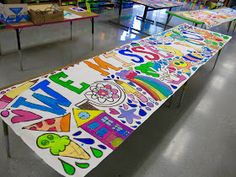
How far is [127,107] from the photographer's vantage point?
4.87 feet

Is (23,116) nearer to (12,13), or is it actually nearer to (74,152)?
(74,152)

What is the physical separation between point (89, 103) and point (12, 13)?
1.83m

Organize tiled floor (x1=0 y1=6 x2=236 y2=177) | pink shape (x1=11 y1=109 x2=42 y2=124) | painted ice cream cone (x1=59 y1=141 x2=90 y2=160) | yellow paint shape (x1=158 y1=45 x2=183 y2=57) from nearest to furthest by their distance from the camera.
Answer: painted ice cream cone (x1=59 y1=141 x2=90 y2=160) < pink shape (x1=11 y1=109 x2=42 y2=124) < tiled floor (x1=0 y1=6 x2=236 y2=177) < yellow paint shape (x1=158 y1=45 x2=183 y2=57)

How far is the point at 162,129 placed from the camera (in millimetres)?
2193

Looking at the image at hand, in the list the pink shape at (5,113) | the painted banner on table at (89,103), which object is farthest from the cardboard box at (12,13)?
the pink shape at (5,113)

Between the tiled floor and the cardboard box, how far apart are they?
0.61 metres

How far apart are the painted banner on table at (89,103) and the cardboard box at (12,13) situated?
4.25ft

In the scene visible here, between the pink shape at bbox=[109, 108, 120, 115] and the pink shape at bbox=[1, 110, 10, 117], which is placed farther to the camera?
the pink shape at bbox=[109, 108, 120, 115]

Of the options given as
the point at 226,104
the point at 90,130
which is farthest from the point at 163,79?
the point at 226,104

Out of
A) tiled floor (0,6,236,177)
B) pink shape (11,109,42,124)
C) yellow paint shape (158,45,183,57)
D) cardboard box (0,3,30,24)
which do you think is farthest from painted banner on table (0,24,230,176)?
cardboard box (0,3,30,24)

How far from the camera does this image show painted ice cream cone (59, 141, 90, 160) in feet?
3.54

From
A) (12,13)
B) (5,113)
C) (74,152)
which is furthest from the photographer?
(12,13)

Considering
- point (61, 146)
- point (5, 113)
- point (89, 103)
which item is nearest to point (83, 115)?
point (89, 103)

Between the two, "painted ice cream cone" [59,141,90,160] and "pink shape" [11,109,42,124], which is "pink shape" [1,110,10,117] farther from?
"painted ice cream cone" [59,141,90,160]
